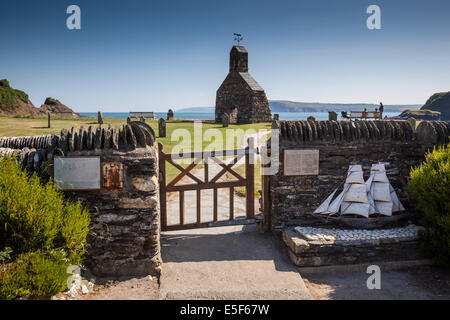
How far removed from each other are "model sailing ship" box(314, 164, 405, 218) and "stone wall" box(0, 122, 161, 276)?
3.48 m

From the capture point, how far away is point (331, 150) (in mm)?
6691

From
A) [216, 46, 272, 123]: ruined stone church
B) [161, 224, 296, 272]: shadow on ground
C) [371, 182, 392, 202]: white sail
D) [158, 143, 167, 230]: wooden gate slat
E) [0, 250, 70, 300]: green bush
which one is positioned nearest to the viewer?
[0, 250, 70, 300]: green bush

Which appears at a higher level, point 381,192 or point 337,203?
point 381,192

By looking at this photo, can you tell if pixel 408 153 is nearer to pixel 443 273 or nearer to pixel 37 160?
pixel 443 273

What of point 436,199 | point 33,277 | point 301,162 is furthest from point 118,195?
point 436,199

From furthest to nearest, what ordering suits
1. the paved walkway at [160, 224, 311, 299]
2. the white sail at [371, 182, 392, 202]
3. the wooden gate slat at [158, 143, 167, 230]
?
the white sail at [371, 182, 392, 202] → the wooden gate slat at [158, 143, 167, 230] → the paved walkway at [160, 224, 311, 299]

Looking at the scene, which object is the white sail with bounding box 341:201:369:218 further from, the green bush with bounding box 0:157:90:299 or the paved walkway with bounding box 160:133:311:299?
the green bush with bounding box 0:157:90:299

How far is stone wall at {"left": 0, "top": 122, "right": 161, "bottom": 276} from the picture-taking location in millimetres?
5238

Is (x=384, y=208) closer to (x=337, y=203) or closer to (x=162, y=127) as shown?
(x=337, y=203)

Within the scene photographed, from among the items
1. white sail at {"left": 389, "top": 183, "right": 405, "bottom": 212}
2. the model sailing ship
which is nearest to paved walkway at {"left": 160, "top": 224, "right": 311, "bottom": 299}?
the model sailing ship

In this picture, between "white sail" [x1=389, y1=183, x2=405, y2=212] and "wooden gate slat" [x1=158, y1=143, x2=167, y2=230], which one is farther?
"white sail" [x1=389, y1=183, x2=405, y2=212]

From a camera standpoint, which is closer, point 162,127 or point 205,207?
point 205,207

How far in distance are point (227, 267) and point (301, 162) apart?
8.26ft

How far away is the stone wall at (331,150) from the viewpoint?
6621 millimetres
